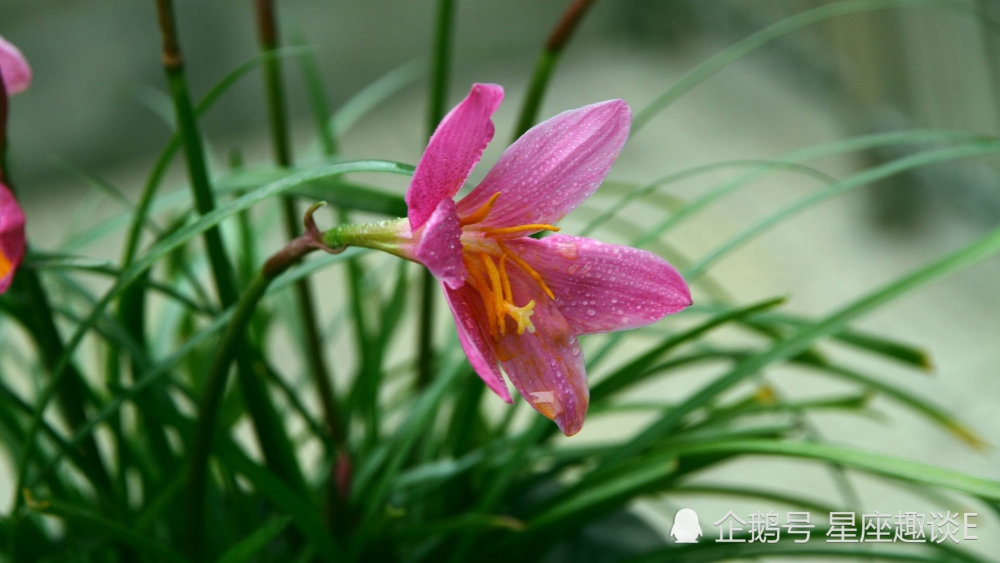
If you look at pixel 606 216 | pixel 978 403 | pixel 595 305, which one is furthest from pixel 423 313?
pixel 978 403

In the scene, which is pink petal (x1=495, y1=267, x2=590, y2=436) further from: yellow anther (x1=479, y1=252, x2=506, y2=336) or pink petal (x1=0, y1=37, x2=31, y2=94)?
pink petal (x1=0, y1=37, x2=31, y2=94)

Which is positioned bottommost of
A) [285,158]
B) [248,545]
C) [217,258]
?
[248,545]

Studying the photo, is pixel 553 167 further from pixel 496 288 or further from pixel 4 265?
pixel 4 265

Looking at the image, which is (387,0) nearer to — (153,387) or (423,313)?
(423,313)

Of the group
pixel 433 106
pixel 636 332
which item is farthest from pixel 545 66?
pixel 636 332

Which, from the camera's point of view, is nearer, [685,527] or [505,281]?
[505,281]

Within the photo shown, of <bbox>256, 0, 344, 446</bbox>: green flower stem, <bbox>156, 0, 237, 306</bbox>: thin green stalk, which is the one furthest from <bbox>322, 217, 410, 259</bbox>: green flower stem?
<bbox>256, 0, 344, 446</bbox>: green flower stem

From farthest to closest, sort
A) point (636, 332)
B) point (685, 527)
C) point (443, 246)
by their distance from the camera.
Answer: point (636, 332) → point (685, 527) → point (443, 246)

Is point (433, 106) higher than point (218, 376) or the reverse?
higher

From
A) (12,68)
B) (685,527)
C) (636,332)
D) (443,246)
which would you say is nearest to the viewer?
(443,246)
